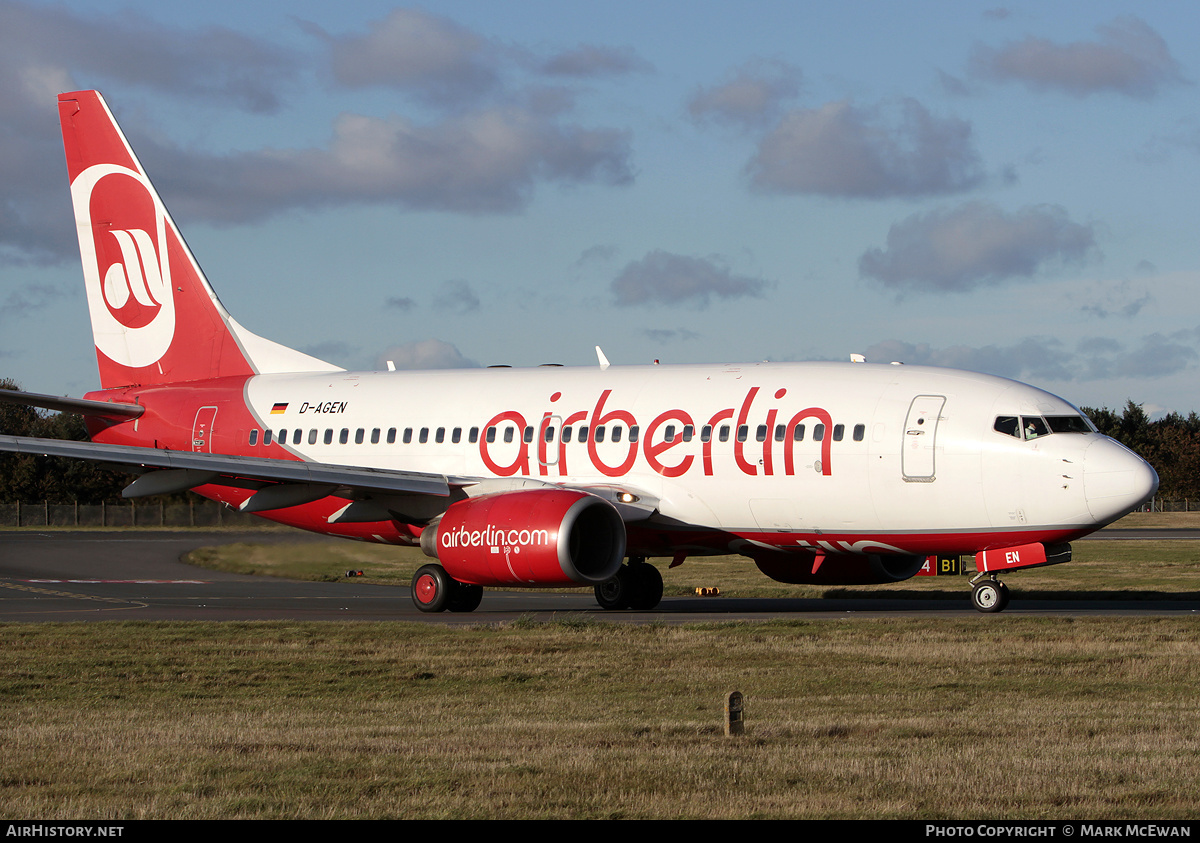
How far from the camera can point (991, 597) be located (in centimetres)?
2200

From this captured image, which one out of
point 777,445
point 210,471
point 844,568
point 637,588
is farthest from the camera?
point 637,588

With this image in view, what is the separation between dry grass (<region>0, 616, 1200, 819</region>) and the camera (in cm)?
877

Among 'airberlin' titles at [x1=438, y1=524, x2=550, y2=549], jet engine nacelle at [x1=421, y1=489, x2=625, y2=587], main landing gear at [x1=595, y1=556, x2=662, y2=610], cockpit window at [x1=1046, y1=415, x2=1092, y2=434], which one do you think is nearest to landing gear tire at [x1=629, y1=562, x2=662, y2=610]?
main landing gear at [x1=595, y1=556, x2=662, y2=610]

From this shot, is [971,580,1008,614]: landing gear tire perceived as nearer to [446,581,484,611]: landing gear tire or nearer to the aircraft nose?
the aircraft nose

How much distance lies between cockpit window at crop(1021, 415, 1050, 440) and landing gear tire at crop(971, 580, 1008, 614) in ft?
8.16

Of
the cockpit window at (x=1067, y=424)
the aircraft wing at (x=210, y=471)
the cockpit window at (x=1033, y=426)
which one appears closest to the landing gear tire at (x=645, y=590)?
the aircraft wing at (x=210, y=471)

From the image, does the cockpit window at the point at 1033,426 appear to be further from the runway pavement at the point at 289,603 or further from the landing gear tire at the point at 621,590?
the landing gear tire at the point at 621,590

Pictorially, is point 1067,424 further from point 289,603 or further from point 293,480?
point 289,603

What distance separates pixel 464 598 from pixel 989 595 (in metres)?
8.98

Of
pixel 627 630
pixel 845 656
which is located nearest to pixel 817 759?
pixel 845 656

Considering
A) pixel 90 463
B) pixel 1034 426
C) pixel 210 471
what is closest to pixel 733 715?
pixel 1034 426

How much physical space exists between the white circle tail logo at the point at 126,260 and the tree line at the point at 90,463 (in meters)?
22.8

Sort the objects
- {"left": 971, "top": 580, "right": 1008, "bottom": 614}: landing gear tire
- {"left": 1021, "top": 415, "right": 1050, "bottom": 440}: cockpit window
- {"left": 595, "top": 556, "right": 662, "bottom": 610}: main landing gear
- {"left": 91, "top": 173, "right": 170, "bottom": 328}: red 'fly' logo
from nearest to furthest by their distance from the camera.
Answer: {"left": 1021, "top": 415, "right": 1050, "bottom": 440}: cockpit window
{"left": 971, "top": 580, "right": 1008, "bottom": 614}: landing gear tire
{"left": 595, "top": 556, "right": 662, "bottom": 610}: main landing gear
{"left": 91, "top": 173, "right": 170, "bottom": 328}: red 'fly' logo

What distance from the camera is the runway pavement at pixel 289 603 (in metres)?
22.8
